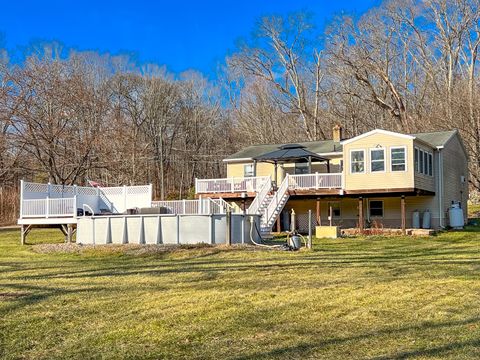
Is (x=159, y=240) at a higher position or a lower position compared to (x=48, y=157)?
lower

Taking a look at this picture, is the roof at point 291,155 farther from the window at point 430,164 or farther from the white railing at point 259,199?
the window at point 430,164

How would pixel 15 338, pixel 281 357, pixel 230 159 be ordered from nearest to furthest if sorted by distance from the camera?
pixel 281 357 → pixel 15 338 → pixel 230 159

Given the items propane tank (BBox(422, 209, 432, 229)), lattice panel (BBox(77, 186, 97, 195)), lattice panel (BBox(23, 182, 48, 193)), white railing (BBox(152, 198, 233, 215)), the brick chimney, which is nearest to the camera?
white railing (BBox(152, 198, 233, 215))

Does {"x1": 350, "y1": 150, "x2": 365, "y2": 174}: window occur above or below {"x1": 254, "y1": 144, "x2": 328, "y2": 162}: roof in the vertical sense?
below

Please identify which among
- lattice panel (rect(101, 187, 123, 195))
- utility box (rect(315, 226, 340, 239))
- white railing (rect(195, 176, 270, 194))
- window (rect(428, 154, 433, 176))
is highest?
window (rect(428, 154, 433, 176))

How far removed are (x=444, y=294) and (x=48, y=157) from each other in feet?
102

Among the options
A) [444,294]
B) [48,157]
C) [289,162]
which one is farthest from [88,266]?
[48,157]

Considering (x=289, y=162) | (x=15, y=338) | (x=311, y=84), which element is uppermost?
(x=311, y=84)

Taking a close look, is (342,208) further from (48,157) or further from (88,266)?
(48,157)

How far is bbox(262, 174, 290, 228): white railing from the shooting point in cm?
2294

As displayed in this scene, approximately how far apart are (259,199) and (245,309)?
52.7 feet

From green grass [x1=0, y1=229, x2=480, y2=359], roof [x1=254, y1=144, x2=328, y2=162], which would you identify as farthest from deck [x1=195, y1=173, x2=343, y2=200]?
green grass [x1=0, y1=229, x2=480, y2=359]

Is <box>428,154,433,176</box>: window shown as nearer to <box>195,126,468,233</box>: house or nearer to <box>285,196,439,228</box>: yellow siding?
<box>195,126,468,233</box>: house

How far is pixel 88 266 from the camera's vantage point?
13.2m
